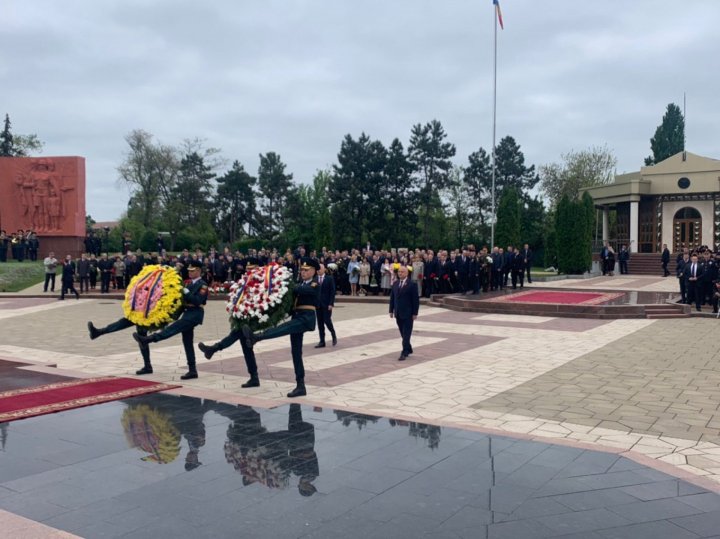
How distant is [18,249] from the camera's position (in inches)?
1335

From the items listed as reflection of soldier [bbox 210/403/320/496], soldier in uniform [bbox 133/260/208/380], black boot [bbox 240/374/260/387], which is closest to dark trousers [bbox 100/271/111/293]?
soldier in uniform [bbox 133/260/208/380]

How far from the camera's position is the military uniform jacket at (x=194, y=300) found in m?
9.13

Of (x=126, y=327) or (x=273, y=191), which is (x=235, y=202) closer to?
(x=273, y=191)

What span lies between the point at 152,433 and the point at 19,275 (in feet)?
94.3

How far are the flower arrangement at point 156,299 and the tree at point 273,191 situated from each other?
50.3 m

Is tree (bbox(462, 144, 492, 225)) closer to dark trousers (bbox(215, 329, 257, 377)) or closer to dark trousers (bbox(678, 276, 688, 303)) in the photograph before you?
dark trousers (bbox(678, 276, 688, 303))

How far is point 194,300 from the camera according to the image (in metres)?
9.12

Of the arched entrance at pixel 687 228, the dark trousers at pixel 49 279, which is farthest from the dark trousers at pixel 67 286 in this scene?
the arched entrance at pixel 687 228

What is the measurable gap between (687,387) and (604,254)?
94.1 ft

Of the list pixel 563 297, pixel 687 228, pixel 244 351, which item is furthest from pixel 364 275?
pixel 687 228

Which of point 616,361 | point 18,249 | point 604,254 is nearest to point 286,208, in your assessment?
point 18,249

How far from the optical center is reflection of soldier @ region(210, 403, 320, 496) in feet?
16.3

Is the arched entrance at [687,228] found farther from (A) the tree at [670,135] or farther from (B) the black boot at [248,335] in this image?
(B) the black boot at [248,335]

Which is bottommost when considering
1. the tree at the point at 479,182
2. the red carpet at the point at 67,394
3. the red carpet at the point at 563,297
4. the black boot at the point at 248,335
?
the red carpet at the point at 67,394
